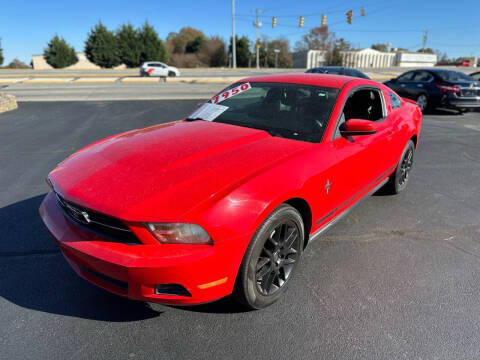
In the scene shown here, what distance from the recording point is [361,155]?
3023 millimetres

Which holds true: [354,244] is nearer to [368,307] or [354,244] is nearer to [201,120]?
[368,307]

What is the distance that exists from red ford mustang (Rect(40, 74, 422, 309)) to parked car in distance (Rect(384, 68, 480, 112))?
363 inches

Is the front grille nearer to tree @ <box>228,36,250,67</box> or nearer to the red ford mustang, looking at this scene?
the red ford mustang

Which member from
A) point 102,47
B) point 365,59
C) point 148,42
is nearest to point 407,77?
point 148,42

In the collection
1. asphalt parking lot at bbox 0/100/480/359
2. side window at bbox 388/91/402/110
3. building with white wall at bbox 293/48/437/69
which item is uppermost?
building with white wall at bbox 293/48/437/69

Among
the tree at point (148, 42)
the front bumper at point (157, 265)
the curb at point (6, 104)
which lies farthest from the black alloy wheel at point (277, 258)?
the tree at point (148, 42)

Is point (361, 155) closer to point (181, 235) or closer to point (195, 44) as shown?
point (181, 235)

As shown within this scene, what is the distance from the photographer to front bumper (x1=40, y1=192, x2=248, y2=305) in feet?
5.87

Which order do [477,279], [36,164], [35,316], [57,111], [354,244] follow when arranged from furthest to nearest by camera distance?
[57,111]
[36,164]
[354,244]
[477,279]
[35,316]

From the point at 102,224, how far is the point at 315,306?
60.9 inches

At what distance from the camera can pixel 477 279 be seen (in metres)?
2.67

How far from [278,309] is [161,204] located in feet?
3.79

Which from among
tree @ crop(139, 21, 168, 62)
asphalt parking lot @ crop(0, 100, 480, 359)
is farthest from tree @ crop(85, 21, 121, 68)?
asphalt parking lot @ crop(0, 100, 480, 359)

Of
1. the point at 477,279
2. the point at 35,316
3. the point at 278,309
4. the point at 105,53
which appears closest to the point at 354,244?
the point at 477,279
